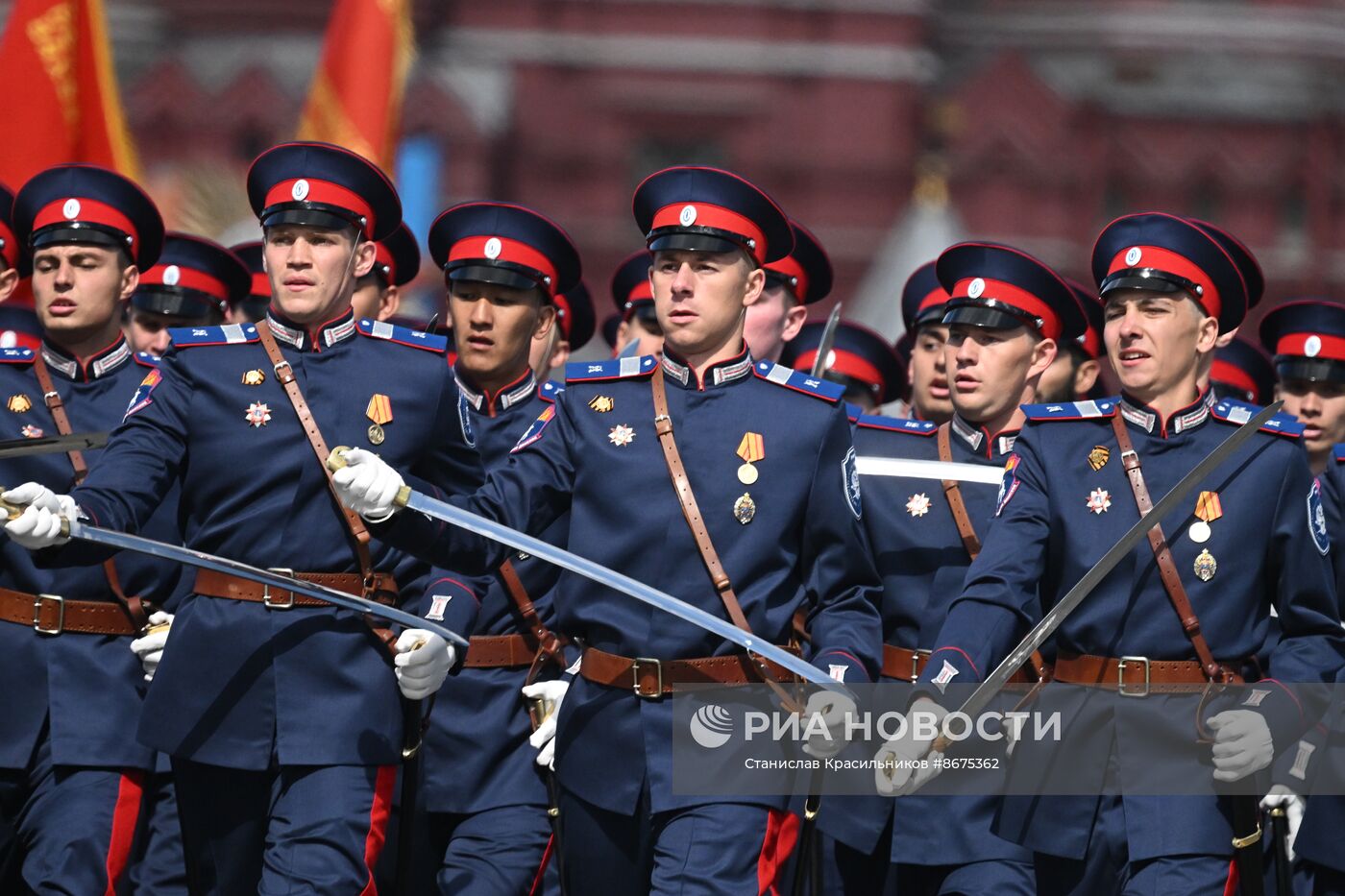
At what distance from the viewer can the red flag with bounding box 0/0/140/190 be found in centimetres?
1136

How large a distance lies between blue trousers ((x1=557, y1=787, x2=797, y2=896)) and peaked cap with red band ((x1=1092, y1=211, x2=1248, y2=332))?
1.83 m

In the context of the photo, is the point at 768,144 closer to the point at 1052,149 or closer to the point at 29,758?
the point at 1052,149

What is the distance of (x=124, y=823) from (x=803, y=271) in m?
3.34

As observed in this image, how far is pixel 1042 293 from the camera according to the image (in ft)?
25.6

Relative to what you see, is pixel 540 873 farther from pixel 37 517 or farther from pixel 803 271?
pixel 803 271

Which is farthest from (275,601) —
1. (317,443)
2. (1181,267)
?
(1181,267)

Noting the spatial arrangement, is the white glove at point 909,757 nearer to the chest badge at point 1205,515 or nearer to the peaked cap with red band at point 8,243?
the chest badge at point 1205,515

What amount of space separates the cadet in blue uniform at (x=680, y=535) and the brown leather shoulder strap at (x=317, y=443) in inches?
15.9

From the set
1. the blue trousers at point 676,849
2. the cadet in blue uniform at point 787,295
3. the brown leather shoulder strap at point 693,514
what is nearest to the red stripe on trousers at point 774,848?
the blue trousers at point 676,849

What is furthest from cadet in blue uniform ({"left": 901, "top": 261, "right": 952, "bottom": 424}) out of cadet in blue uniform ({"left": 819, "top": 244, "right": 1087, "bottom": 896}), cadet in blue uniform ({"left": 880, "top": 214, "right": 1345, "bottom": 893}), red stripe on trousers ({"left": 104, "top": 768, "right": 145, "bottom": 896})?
red stripe on trousers ({"left": 104, "top": 768, "right": 145, "bottom": 896})

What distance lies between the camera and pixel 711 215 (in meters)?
6.71

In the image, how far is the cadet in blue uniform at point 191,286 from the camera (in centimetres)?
933

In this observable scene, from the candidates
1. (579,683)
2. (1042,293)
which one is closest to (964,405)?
(1042,293)

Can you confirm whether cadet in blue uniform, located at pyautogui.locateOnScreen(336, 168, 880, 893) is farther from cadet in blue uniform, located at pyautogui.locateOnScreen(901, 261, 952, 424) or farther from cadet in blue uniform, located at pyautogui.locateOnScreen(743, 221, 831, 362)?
cadet in blue uniform, located at pyautogui.locateOnScreen(901, 261, 952, 424)
